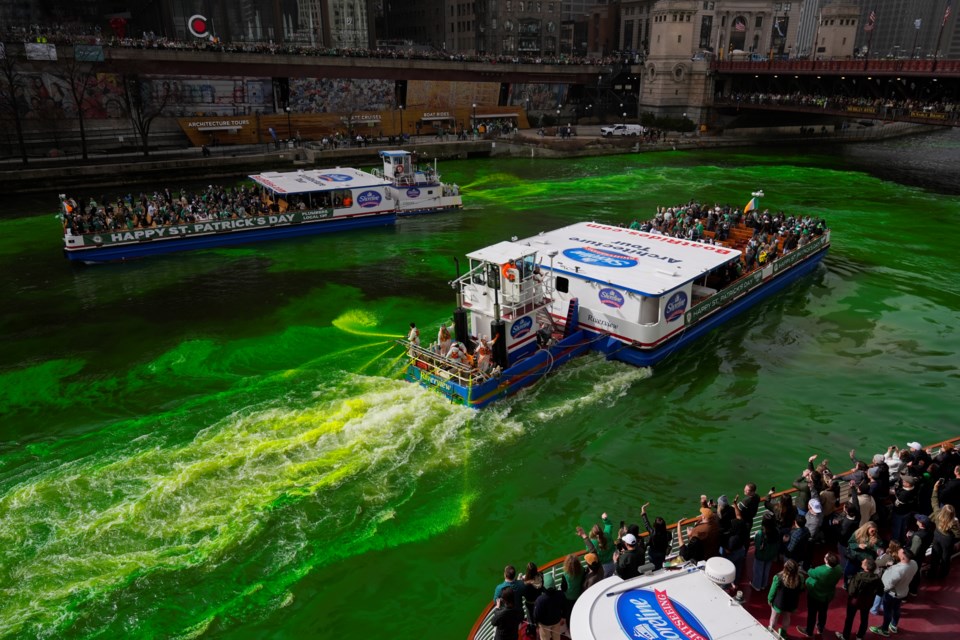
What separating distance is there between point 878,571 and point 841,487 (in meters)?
3.78

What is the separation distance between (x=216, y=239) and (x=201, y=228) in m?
1.00

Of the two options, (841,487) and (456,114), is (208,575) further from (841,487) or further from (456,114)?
(456,114)

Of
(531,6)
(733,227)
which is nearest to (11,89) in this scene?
(733,227)

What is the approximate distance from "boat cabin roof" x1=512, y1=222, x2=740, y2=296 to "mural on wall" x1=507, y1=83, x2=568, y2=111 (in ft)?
218

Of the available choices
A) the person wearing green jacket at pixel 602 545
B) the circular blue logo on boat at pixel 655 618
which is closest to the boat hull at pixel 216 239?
the person wearing green jacket at pixel 602 545

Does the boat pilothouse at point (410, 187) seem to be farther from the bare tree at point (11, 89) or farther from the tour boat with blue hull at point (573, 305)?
the bare tree at point (11, 89)

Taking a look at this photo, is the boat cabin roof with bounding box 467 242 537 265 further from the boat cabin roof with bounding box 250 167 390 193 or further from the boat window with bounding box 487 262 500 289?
the boat cabin roof with bounding box 250 167 390 193

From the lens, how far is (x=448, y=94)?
80.9 meters

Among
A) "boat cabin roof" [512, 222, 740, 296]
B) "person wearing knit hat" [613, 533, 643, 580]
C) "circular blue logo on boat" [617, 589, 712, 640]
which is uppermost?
"boat cabin roof" [512, 222, 740, 296]

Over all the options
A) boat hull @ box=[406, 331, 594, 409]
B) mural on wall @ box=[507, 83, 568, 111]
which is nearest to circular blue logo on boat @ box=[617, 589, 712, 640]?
boat hull @ box=[406, 331, 594, 409]

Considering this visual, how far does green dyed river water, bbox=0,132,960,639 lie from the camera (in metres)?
13.1

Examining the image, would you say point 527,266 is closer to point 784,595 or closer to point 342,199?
point 784,595

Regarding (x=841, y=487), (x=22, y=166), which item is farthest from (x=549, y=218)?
(x=22, y=166)

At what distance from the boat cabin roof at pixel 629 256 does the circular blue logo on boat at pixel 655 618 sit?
12777 mm
